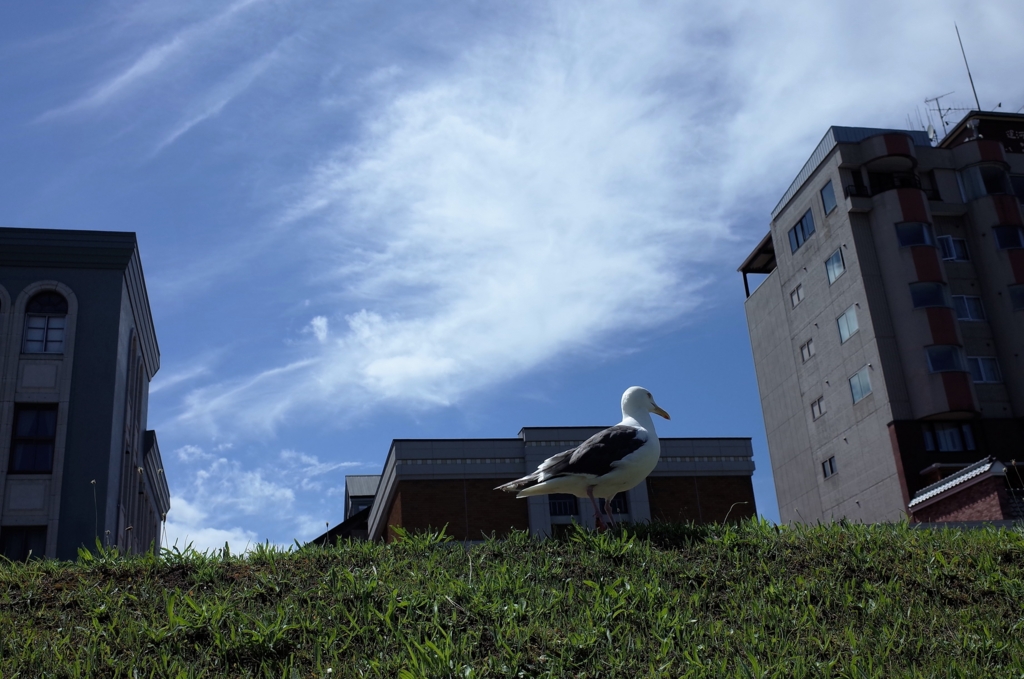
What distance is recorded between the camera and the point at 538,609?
292 inches

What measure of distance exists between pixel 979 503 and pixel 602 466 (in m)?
16.4

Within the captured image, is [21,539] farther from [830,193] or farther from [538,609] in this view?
[830,193]

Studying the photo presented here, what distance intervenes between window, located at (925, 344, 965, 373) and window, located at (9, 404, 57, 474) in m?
38.2

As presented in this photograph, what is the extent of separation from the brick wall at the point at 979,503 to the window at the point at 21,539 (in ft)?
90.3

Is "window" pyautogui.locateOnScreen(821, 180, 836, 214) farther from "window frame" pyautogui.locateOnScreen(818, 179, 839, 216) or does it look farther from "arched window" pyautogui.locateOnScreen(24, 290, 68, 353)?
"arched window" pyautogui.locateOnScreen(24, 290, 68, 353)

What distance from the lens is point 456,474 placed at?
47500 millimetres

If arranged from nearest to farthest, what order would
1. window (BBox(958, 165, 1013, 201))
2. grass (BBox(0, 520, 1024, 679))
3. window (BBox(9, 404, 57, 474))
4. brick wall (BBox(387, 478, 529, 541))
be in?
grass (BBox(0, 520, 1024, 679)) → window (BBox(9, 404, 57, 474)) → brick wall (BBox(387, 478, 529, 541)) → window (BBox(958, 165, 1013, 201))

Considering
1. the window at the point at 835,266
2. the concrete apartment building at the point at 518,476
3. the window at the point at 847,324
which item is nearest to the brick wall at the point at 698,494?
the concrete apartment building at the point at 518,476

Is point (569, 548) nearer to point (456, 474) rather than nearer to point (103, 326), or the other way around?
point (103, 326)

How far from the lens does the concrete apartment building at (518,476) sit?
153ft

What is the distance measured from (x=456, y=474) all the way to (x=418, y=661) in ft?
136

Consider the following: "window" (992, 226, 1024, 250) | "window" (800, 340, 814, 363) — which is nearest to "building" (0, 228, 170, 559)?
"window" (800, 340, 814, 363)

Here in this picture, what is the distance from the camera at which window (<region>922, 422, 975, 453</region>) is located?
4381cm

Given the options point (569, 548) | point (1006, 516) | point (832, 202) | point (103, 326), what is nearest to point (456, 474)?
point (103, 326)
